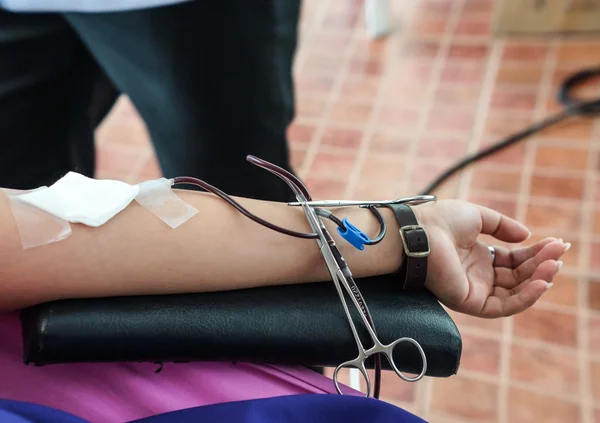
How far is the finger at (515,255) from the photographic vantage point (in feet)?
2.21

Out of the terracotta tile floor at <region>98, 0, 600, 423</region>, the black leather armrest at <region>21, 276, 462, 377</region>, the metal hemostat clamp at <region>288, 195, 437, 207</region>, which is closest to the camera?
the black leather armrest at <region>21, 276, 462, 377</region>

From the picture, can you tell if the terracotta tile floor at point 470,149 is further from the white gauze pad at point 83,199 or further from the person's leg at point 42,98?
the white gauze pad at point 83,199

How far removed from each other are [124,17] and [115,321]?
578 mm

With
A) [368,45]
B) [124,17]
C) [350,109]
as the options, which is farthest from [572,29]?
[124,17]

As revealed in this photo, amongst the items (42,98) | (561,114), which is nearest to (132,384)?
(42,98)

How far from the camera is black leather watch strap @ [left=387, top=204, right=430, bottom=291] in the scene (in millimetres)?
597

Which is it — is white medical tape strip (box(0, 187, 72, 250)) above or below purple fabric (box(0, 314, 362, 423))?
above

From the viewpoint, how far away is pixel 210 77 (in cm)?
97

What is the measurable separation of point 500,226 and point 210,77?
541 mm

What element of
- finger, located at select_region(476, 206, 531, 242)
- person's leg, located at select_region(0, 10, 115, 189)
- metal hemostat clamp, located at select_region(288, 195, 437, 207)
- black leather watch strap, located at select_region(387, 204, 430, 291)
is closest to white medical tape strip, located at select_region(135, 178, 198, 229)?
metal hemostat clamp, located at select_region(288, 195, 437, 207)

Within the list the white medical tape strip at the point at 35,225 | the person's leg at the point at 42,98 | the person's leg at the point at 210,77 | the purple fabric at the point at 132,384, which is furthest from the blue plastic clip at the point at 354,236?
the person's leg at the point at 42,98

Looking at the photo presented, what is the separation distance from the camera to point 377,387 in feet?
1.89

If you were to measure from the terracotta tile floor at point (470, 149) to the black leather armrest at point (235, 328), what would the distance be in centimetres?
73

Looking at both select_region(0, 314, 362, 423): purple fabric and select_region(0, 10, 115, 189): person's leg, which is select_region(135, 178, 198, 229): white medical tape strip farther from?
select_region(0, 10, 115, 189): person's leg
